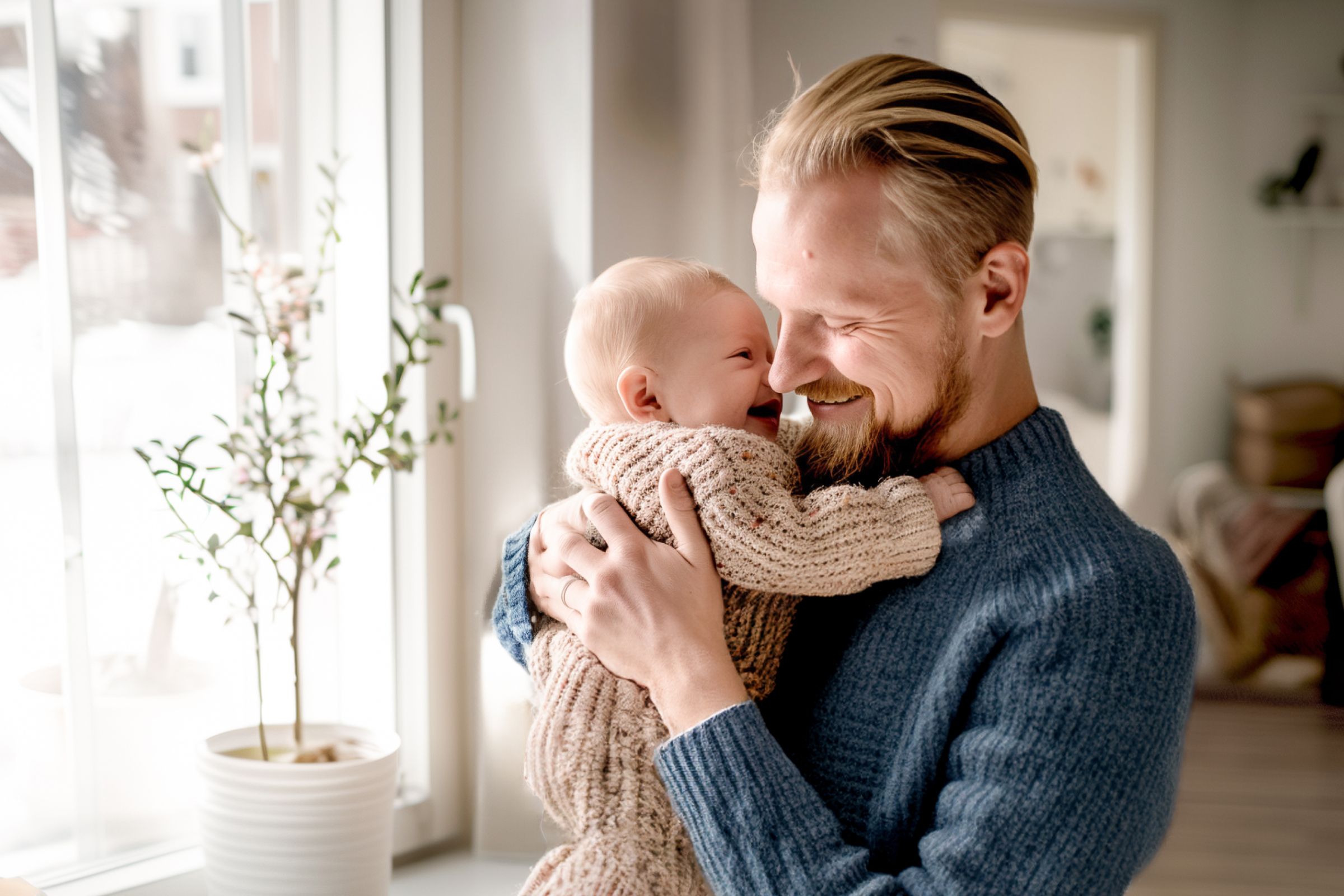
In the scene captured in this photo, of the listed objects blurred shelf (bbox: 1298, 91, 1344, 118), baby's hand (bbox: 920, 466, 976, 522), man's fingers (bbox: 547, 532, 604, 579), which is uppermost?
blurred shelf (bbox: 1298, 91, 1344, 118)

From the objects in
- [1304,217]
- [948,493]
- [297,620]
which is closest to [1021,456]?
[948,493]

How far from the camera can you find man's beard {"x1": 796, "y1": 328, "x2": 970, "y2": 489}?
107 cm

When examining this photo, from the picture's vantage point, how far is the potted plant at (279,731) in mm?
1431

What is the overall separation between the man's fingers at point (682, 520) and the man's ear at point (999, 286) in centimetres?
33

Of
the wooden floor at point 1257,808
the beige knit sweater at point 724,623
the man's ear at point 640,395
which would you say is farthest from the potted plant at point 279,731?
the wooden floor at point 1257,808

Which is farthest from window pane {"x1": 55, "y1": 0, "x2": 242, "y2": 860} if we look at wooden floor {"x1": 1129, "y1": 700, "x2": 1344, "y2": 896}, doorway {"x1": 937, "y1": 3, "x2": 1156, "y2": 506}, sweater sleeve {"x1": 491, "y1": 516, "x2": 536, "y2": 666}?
doorway {"x1": 937, "y1": 3, "x2": 1156, "y2": 506}

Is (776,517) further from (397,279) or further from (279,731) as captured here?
(397,279)

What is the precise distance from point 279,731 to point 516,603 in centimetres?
58

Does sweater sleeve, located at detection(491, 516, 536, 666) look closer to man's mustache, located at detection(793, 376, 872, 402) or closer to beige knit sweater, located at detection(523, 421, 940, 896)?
beige knit sweater, located at detection(523, 421, 940, 896)

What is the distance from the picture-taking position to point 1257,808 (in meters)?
3.20

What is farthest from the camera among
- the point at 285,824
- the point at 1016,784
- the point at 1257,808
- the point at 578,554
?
the point at 1257,808

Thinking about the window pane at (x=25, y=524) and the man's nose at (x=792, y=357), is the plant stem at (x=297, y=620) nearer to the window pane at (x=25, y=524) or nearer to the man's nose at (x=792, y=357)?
the window pane at (x=25, y=524)

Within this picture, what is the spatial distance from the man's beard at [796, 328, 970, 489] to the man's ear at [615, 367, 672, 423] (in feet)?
0.60

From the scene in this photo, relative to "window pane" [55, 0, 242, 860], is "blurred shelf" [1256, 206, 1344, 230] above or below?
above
